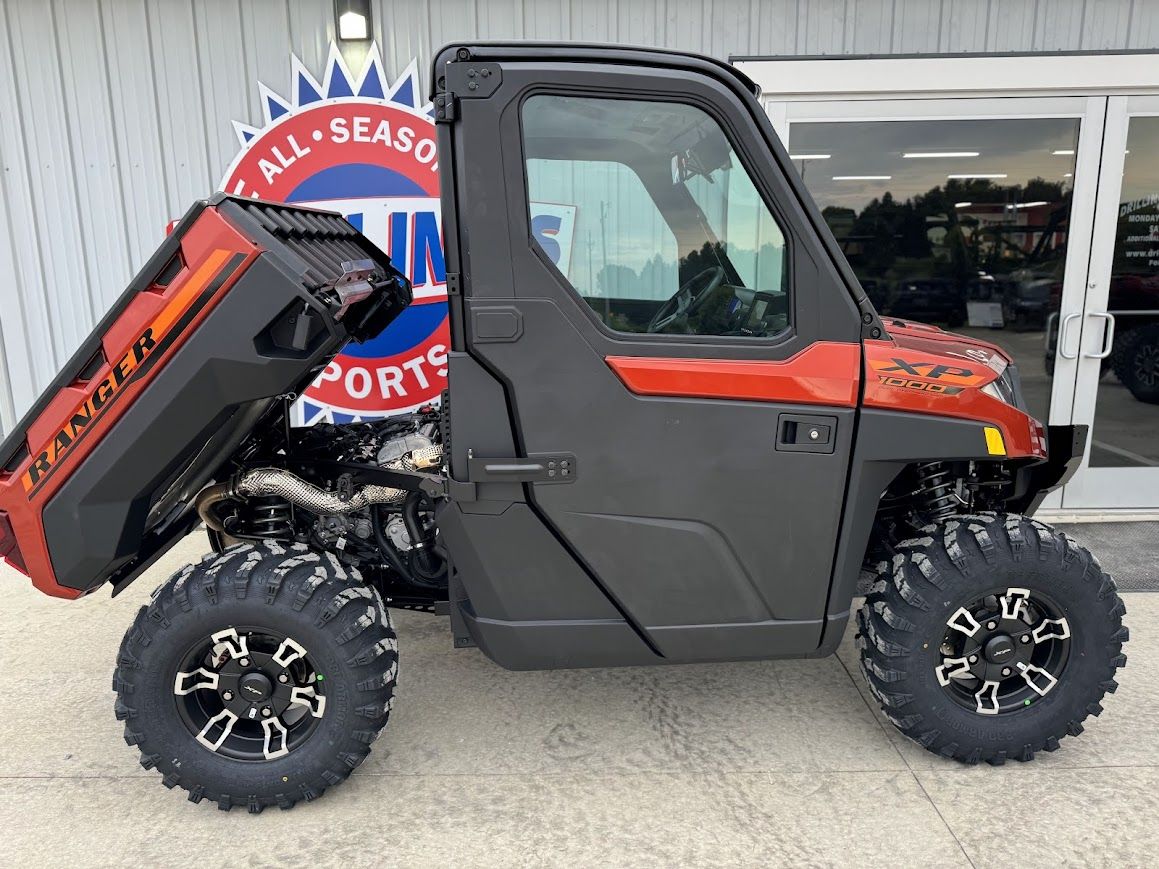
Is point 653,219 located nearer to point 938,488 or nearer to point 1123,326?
point 938,488

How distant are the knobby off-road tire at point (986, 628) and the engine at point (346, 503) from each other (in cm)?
159

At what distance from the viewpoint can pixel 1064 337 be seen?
194 inches

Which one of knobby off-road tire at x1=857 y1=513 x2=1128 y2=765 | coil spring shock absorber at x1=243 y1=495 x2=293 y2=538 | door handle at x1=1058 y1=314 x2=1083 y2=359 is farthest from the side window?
door handle at x1=1058 y1=314 x2=1083 y2=359

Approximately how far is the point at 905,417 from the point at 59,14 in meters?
5.14

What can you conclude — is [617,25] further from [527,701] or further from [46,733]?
[46,733]

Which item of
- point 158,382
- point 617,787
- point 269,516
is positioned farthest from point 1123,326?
point 158,382

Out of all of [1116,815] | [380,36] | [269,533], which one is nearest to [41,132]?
[380,36]

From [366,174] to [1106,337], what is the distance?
465 cm

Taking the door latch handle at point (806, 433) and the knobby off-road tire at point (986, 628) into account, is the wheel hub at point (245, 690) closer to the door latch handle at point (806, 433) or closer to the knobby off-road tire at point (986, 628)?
the door latch handle at point (806, 433)

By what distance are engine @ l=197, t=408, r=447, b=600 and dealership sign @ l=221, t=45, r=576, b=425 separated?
1.78 meters

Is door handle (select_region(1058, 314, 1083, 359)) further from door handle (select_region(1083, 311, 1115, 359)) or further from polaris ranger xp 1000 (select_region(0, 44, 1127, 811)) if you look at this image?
polaris ranger xp 1000 (select_region(0, 44, 1127, 811))

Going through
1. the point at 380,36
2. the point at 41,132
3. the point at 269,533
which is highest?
the point at 380,36

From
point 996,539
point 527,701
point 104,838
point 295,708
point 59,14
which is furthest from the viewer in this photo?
point 59,14

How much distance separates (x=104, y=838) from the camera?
2.39 metres
